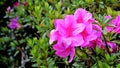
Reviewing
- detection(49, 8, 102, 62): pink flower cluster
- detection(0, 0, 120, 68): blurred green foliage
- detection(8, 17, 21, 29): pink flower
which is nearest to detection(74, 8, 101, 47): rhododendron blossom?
detection(49, 8, 102, 62): pink flower cluster

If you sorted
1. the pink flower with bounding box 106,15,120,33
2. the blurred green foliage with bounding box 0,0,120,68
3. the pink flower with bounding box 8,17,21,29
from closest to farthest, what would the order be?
the pink flower with bounding box 106,15,120,33
the blurred green foliage with bounding box 0,0,120,68
the pink flower with bounding box 8,17,21,29

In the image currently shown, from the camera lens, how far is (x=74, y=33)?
1.42 metres

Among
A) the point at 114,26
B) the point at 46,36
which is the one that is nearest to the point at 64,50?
the point at 114,26

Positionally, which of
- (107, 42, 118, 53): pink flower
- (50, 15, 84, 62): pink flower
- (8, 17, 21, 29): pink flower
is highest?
(8, 17, 21, 29): pink flower

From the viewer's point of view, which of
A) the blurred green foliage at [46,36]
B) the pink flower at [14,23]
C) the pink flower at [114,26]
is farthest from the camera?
the pink flower at [14,23]

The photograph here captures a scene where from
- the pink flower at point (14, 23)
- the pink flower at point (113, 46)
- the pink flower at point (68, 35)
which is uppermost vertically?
the pink flower at point (14, 23)

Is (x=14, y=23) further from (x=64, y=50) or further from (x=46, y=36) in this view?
(x=64, y=50)

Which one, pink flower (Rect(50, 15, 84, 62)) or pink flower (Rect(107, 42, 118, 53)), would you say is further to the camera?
pink flower (Rect(107, 42, 118, 53))

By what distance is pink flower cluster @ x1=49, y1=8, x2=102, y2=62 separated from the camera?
1.40 metres

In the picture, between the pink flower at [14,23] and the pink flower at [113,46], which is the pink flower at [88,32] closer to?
the pink flower at [113,46]

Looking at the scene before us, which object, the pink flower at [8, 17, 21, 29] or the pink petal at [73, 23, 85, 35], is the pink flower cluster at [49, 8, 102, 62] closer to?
the pink petal at [73, 23, 85, 35]

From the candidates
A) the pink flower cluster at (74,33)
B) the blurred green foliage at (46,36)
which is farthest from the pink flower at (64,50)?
the blurred green foliage at (46,36)

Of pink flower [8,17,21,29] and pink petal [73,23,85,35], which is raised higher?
pink flower [8,17,21,29]

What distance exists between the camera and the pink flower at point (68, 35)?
4.58 feet
